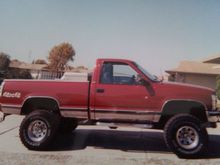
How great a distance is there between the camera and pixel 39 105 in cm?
757

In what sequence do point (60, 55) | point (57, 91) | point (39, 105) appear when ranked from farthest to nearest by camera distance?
point (60, 55)
point (39, 105)
point (57, 91)

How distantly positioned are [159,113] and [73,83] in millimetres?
2112

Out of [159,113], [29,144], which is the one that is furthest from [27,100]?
[159,113]

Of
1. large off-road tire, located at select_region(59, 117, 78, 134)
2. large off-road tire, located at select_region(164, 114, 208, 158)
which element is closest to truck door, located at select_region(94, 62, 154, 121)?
large off-road tire, located at select_region(164, 114, 208, 158)

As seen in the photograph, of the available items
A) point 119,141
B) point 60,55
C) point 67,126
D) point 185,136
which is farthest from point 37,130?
point 60,55

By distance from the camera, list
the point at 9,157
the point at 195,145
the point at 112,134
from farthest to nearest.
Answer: the point at 112,134
the point at 195,145
the point at 9,157

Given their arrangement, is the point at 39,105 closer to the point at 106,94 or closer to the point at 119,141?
the point at 106,94

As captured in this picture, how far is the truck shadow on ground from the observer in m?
7.48

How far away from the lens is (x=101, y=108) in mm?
7234

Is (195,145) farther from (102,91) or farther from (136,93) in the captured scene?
Answer: (102,91)

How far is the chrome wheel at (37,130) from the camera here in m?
7.29

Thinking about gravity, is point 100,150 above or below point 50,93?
below

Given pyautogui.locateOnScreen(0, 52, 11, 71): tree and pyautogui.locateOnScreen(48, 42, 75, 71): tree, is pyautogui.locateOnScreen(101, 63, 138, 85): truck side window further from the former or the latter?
pyautogui.locateOnScreen(48, 42, 75, 71): tree

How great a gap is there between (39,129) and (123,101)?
209 cm
